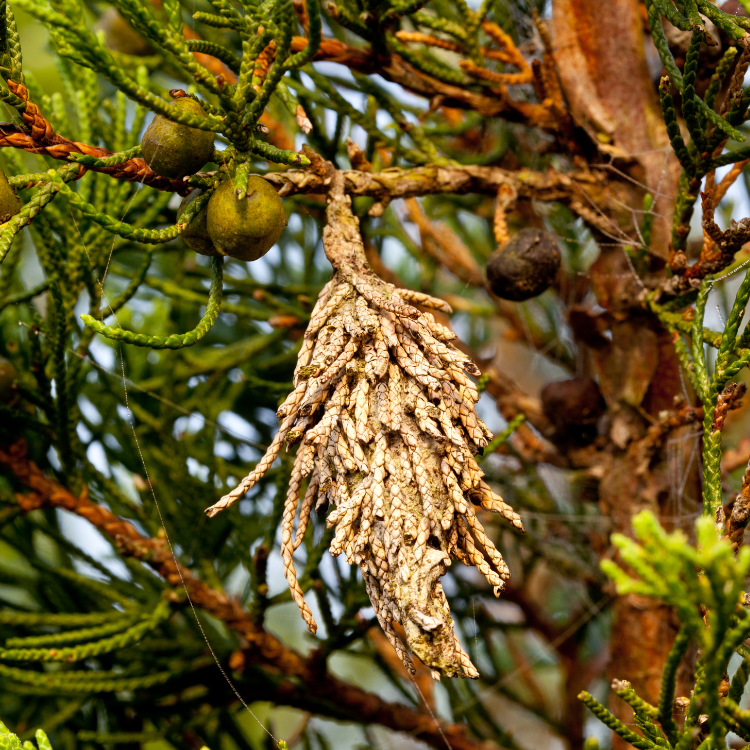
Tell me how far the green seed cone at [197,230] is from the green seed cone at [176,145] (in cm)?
6

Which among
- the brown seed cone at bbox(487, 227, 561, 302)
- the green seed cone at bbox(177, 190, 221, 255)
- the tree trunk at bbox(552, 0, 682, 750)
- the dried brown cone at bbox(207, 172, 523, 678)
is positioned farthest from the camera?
the tree trunk at bbox(552, 0, 682, 750)

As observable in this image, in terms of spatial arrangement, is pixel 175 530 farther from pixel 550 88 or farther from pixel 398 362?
pixel 550 88

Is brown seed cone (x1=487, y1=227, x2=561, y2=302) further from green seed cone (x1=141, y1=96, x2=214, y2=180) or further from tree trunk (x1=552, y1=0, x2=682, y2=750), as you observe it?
green seed cone (x1=141, y1=96, x2=214, y2=180)

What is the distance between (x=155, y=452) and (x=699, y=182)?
1.33 meters

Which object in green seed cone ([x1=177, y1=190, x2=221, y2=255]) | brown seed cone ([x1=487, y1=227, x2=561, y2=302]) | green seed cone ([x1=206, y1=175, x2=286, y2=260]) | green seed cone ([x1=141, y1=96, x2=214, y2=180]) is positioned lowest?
green seed cone ([x1=206, y1=175, x2=286, y2=260])

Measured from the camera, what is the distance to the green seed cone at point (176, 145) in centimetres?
84

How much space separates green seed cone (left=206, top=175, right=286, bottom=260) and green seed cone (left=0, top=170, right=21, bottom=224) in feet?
0.85

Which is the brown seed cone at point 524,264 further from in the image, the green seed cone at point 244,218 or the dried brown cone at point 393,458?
the green seed cone at point 244,218

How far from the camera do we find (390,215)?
Result: 7.43 feet

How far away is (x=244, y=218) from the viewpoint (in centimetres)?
84

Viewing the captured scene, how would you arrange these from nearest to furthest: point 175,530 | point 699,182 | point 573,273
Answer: point 699,182
point 175,530
point 573,273

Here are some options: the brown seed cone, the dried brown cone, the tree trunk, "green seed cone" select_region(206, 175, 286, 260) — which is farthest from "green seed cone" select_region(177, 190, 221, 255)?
the tree trunk

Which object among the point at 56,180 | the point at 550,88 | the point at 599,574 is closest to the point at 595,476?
the point at 599,574

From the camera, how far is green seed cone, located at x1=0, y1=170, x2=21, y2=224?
2.78 ft
